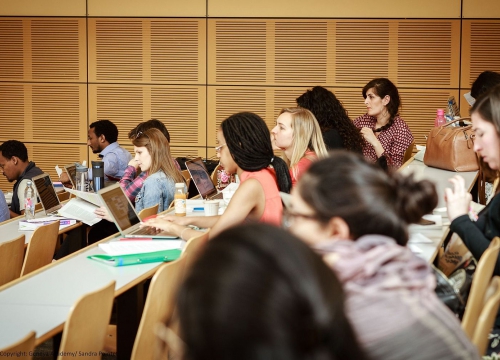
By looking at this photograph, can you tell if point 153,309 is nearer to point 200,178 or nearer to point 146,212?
point 146,212

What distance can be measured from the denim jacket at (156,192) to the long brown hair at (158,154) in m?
0.05

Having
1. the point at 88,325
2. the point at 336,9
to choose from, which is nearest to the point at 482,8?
the point at 336,9

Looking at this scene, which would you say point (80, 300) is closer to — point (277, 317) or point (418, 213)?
point (418, 213)

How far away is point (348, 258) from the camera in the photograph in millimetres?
1344

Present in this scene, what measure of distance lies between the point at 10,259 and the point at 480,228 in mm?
2340

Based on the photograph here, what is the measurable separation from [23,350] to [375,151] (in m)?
4.28

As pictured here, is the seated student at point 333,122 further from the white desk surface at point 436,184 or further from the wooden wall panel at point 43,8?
the wooden wall panel at point 43,8

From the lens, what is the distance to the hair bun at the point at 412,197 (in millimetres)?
1549

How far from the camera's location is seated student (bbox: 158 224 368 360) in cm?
87

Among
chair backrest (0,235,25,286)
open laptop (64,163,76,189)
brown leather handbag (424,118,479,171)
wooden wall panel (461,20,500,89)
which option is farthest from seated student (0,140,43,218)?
wooden wall panel (461,20,500,89)

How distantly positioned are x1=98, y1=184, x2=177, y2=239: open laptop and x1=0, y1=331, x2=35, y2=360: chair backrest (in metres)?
1.71

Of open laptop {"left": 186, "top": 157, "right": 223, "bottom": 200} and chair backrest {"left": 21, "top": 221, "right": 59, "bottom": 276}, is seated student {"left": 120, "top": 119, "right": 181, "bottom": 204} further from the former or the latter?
chair backrest {"left": 21, "top": 221, "right": 59, "bottom": 276}

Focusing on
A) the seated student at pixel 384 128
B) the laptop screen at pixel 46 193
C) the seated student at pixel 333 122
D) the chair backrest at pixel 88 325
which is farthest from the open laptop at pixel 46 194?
the chair backrest at pixel 88 325

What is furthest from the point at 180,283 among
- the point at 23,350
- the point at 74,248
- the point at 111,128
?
the point at 111,128
